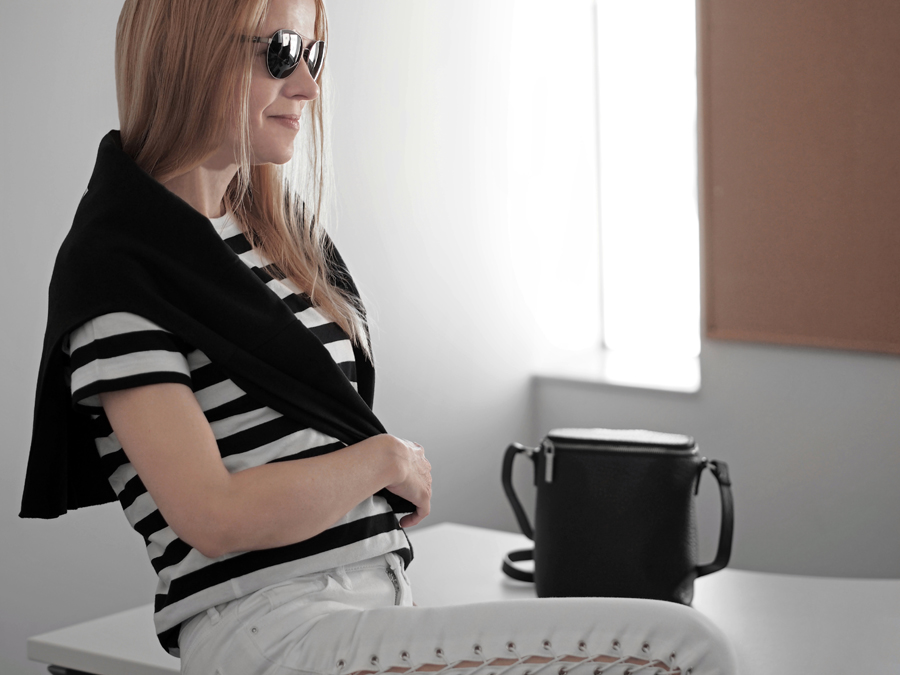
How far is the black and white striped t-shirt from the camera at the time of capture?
88cm

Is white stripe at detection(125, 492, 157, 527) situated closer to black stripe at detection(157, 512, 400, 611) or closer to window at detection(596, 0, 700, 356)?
black stripe at detection(157, 512, 400, 611)

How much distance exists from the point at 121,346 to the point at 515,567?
0.81 metres

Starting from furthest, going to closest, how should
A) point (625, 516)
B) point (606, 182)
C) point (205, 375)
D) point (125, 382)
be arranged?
point (606, 182) → point (625, 516) → point (205, 375) → point (125, 382)

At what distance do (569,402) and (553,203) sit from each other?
799mm

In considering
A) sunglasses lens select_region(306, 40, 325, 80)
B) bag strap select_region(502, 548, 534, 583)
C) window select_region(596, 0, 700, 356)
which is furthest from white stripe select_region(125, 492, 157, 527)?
window select_region(596, 0, 700, 356)

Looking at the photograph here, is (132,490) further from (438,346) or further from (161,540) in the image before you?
(438,346)

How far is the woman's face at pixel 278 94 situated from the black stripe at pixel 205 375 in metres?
0.24

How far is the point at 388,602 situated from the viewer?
1051 mm

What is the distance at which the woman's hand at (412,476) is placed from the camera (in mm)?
1025

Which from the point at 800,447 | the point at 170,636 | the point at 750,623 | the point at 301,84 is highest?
the point at 301,84

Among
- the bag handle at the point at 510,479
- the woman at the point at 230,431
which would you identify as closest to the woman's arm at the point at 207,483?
the woman at the point at 230,431

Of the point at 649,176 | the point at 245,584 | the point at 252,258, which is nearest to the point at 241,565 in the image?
the point at 245,584

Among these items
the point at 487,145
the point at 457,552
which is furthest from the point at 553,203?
the point at 457,552

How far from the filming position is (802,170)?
3.12m
